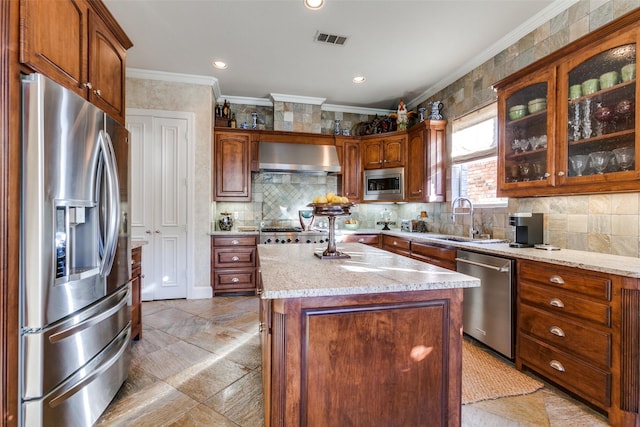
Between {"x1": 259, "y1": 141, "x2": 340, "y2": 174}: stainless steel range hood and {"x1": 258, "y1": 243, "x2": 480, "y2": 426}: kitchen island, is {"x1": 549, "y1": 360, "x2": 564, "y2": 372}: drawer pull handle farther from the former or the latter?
{"x1": 259, "y1": 141, "x2": 340, "y2": 174}: stainless steel range hood

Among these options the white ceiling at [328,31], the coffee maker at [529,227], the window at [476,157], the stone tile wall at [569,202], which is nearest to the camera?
the stone tile wall at [569,202]

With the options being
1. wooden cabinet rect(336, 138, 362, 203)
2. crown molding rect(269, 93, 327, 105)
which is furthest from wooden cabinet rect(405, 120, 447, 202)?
crown molding rect(269, 93, 327, 105)

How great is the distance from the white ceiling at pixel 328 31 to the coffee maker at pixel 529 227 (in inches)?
69.3

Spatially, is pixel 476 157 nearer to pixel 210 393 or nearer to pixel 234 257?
pixel 234 257

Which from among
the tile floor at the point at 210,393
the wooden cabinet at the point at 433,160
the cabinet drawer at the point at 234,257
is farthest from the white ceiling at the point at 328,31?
the tile floor at the point at 210,393

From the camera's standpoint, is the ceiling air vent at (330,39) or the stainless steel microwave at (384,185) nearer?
the ceiling air vent at (330,39)

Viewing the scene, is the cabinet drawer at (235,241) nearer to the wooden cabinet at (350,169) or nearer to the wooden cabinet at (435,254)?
the wooden cabinet at (350,169)

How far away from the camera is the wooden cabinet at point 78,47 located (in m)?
1.32

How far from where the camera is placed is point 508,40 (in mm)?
3051

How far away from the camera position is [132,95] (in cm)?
393

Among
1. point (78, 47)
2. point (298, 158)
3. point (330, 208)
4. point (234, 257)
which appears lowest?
point (234, 257)

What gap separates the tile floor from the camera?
176cm

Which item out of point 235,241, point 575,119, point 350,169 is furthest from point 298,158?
point 575,119

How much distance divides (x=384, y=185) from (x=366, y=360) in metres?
3.70
